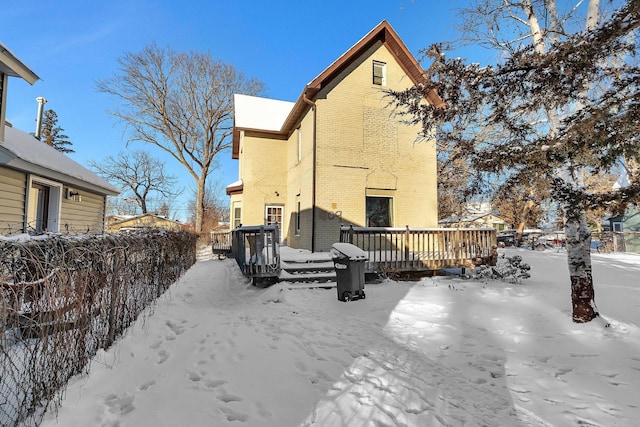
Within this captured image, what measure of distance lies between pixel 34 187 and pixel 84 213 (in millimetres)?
2626

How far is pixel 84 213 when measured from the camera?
11398mm

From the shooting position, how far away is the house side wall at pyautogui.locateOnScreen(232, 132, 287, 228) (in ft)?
48.3

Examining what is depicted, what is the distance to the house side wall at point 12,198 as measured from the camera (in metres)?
7.33

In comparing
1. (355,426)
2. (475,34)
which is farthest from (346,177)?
(355,426)

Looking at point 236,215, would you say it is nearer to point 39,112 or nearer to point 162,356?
point 39,112

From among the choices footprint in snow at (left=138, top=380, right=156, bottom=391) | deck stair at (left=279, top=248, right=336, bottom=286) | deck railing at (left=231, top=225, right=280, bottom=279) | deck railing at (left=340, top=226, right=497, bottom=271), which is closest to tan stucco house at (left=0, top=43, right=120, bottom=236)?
deck railing at (left=231, top=225, right=280, bottom=279)

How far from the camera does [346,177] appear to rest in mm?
11297

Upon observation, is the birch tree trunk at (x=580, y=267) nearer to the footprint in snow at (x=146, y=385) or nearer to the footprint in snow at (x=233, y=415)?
the footprint in snow at (x=233, y=415)

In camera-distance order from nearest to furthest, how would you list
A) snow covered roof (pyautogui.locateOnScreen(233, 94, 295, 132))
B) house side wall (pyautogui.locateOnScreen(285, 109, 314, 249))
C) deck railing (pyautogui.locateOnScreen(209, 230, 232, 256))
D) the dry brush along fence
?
the dry brush along fence, house side wall (pyautogui.locateOnScreen(285, 109, 314, 249)), snow covered roof (pyautogui.locateOnScreen(233, 94, 295, 132)), deck railing (pyautogui.locateOnScreen(209, 230, 232, 256))

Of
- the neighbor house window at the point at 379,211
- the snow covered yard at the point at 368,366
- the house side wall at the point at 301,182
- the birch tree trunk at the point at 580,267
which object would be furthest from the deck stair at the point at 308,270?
the birch tree trunk at the point at 580,267

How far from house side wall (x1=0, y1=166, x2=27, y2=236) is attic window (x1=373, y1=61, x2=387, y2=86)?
1200cm

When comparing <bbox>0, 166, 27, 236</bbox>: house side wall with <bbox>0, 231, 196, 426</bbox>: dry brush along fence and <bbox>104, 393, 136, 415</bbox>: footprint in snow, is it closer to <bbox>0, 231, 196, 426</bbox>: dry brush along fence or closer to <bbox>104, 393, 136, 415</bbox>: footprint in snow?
<bbox>0, 231, 196, 426</bbox>: dry brush along fence

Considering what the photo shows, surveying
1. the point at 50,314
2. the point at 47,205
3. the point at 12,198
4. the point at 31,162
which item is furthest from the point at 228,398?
the point at 47,205

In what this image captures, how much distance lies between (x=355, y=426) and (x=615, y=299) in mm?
6526
